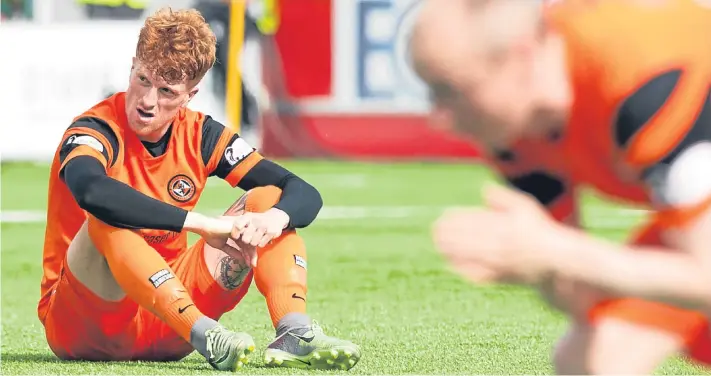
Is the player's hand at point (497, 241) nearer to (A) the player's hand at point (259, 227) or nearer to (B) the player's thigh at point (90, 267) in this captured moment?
(A) the player's hand at point (259, 227)

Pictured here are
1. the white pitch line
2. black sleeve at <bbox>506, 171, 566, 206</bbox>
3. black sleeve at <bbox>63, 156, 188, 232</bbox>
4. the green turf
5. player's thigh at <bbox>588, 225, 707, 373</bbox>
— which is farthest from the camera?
the white pitch line

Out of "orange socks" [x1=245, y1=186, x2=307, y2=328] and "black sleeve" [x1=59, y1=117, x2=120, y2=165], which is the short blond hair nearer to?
"black sleeve" [x1=59, y1=117, x2=120, y2=165]

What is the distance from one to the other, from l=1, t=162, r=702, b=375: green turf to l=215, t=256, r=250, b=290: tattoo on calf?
30 centimetres

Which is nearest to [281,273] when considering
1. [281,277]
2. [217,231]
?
[281,277]

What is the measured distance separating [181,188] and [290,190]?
0.38 meters

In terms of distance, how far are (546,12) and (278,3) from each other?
1467cm

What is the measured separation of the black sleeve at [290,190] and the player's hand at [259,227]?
0.07 m

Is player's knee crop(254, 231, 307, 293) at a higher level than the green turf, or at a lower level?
higher

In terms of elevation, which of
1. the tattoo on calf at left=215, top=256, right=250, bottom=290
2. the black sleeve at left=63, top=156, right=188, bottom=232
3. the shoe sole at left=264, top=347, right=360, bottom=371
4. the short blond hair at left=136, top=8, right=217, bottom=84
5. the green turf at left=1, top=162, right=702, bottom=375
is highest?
the short blond hair at left=136, top=8, right=217, bottom=84

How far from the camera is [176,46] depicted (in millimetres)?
4699

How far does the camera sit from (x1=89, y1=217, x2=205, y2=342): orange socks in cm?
452

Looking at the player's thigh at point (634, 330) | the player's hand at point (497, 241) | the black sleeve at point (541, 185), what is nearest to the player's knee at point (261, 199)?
the black sleeve at point (541, 185)

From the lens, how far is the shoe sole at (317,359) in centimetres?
471

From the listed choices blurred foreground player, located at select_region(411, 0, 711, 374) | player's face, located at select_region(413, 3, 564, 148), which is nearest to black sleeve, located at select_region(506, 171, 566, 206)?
blurred foreground player, located at select_region(411, 0, 711, 374)
